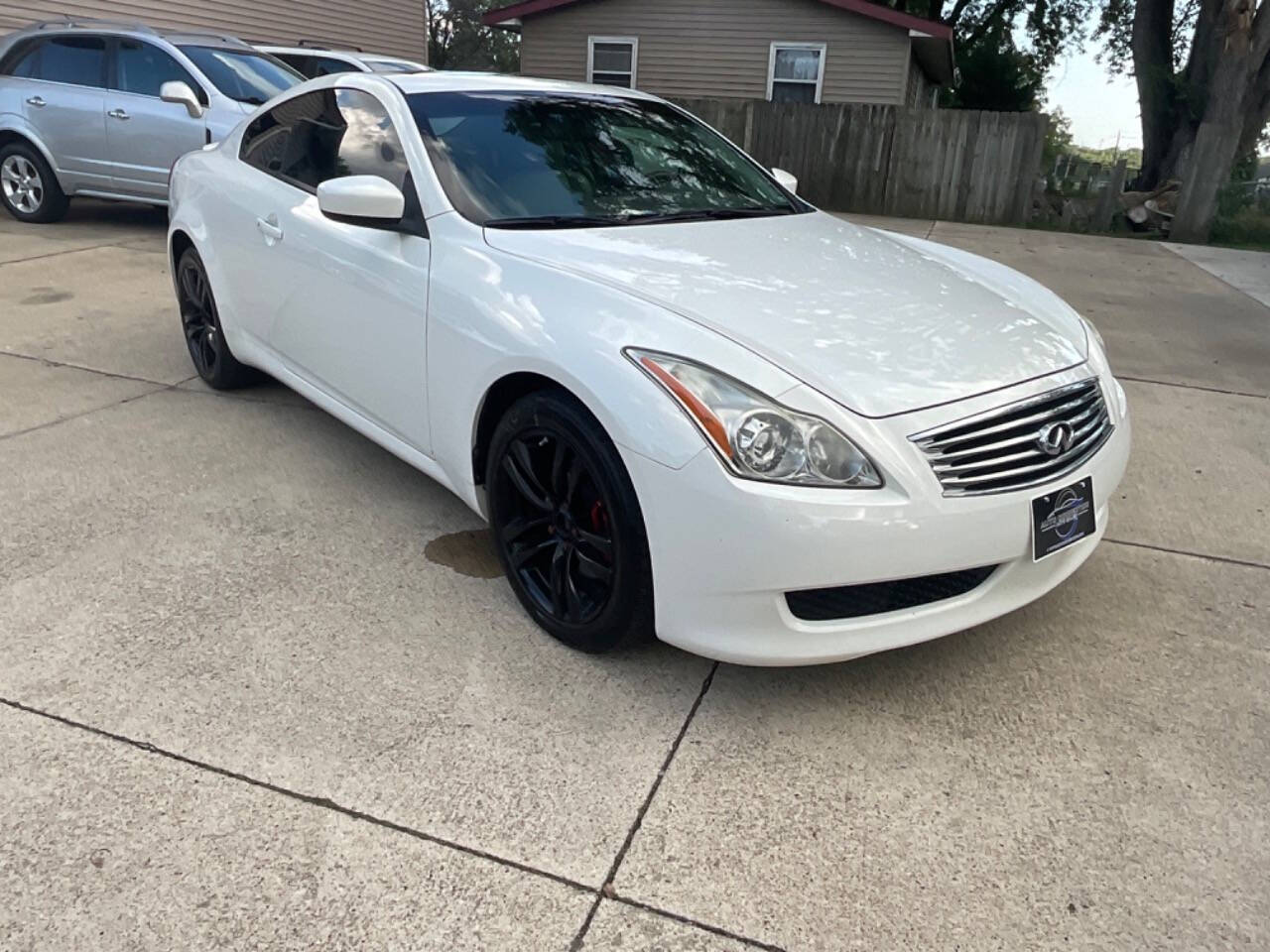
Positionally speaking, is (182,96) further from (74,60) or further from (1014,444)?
(1014,444)

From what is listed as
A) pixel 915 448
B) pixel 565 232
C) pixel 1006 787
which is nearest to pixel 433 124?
pixel 565 232

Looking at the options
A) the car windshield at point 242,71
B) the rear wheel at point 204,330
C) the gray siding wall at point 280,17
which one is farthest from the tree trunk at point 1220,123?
the gray siding wall at point 280,17

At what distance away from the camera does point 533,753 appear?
242 cm

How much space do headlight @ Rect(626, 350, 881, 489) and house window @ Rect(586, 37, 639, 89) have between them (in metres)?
17.0

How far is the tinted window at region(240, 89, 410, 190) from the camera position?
11.4ft

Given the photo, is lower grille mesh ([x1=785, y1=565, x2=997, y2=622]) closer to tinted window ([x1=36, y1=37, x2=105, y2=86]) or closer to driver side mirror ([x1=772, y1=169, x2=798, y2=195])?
driver side mirror ([x1=772, y1=169, x2=798, y2=195])

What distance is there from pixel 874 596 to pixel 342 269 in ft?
7.25

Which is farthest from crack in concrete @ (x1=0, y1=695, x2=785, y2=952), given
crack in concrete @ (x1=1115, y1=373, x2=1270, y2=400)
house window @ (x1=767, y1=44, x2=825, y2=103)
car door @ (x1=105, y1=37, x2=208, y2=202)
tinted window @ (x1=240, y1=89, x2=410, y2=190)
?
house window @ (x1=767, y1=44, x2=825, y2=103)

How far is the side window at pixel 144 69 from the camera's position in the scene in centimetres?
871

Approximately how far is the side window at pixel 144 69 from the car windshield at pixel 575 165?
6.39m

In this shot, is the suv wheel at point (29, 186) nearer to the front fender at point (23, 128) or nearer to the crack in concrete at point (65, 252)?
the front fender at point (23, 128)

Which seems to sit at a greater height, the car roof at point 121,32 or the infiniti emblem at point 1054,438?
the car roof at point 121,32

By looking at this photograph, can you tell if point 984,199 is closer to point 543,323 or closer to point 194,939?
point 543,323

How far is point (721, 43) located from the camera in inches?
687
